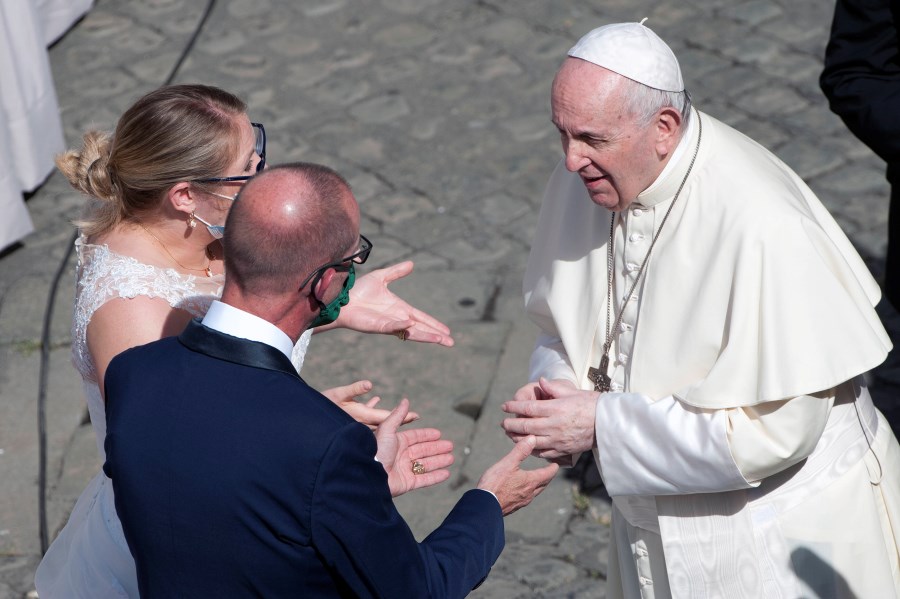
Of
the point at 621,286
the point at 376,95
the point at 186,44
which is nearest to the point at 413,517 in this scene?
the point at 621,286

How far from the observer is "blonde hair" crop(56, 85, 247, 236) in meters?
2.62

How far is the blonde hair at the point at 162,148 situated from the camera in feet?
8.59

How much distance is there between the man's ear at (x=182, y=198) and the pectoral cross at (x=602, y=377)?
1.11m

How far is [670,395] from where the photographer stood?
2.57m

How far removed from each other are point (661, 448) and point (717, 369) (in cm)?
23

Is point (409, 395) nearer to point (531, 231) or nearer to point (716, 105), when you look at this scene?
point (531, 231)

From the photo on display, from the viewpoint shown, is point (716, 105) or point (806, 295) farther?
point (716, 105)

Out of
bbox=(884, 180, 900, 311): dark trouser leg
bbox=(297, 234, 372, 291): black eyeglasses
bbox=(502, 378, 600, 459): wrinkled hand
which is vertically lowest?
bbox=(884, 180, 900, 311): dark trouser leg

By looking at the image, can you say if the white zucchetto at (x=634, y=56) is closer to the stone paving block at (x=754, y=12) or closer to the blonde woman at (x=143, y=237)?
the blonde woman at (x=143, y=237)

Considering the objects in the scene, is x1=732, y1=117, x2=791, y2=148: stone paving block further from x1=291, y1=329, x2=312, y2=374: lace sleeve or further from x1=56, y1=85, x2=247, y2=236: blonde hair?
x1=56, y1=85, x2=247, y2=236: blonde hair

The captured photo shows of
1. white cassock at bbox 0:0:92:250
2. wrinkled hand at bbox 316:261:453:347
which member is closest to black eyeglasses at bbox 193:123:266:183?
wrinkled hand at bbox 316:261:453:347

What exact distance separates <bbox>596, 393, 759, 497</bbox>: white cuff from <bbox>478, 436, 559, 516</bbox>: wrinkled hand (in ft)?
0.53

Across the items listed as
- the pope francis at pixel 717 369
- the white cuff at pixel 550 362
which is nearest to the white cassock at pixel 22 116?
the white cuff at pixel 550 362

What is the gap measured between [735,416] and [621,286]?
0.52 meters
